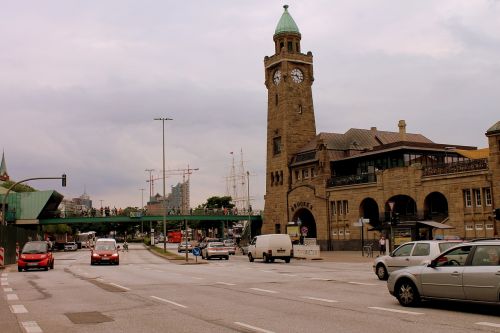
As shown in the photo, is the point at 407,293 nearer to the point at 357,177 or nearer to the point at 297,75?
the point at 357,177

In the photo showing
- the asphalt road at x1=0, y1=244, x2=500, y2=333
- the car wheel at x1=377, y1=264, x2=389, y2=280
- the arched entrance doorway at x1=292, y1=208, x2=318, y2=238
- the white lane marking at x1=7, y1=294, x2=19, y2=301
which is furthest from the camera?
the arched entrance doorway at x1=292, y1=208, x2=318, y2=238

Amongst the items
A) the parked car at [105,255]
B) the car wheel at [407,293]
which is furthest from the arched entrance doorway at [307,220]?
the car wheel at [407,293]

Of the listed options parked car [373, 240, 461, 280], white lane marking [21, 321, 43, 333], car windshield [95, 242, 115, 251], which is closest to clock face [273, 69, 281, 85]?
car windshield [95, 242, 115, 251]

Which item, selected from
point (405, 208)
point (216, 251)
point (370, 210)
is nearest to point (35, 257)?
point (216, 251)

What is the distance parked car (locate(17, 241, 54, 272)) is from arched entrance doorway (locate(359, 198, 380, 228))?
3687 cm

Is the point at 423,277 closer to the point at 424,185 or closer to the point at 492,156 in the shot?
the point at 492,156

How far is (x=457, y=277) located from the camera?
12008 millimetres

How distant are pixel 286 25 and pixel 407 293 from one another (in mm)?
69496

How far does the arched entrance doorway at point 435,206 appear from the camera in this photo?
53625mm

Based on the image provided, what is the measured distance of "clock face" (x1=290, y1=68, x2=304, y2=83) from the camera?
77688 millimetres

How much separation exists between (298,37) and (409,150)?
27.5m

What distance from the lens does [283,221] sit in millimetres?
75250

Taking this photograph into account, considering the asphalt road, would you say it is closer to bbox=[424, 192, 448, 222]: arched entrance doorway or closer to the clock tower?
bbox=[424, 192, 448, 222]: arched entrance doorway

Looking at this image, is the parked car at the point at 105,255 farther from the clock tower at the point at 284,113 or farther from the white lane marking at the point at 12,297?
the clock tower at the point at 284,113
